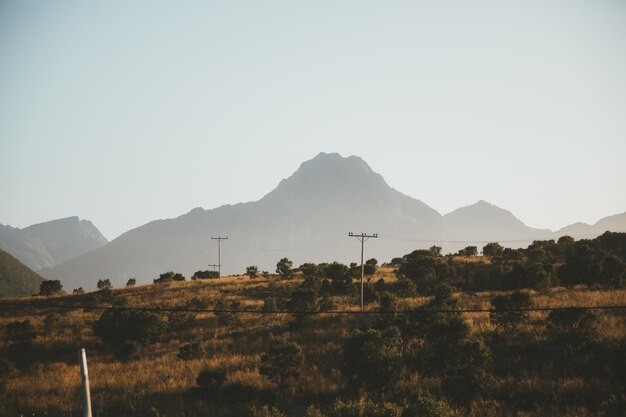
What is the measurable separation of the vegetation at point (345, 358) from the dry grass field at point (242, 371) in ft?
0.28

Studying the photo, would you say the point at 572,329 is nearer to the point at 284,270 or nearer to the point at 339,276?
the point at 339,276

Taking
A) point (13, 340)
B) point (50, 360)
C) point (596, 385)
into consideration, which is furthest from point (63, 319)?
point (596, 385)

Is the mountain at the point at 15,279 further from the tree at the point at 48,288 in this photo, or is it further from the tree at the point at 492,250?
the tree at the point at 492,250

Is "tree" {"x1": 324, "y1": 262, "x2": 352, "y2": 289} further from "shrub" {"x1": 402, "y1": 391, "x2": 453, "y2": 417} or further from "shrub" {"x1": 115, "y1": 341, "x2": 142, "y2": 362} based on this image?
"shrub" {"x1": 402, "y1": 391, "x2": 453, "y2": 417}

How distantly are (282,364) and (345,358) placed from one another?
3.31 metres

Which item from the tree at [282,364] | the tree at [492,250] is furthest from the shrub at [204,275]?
the tree at [282,364]

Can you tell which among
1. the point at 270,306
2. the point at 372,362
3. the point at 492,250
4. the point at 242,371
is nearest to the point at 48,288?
the point at 270,306

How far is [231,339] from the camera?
26.6 meters

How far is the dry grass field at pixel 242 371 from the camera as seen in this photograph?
14562 millimetres

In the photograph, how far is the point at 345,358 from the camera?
1736cm

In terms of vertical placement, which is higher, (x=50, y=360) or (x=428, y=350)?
(x=428, y=350)

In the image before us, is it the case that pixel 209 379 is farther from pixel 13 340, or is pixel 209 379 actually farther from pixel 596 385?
pixel 13 340

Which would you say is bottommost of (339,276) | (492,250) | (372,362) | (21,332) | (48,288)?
(48,288)

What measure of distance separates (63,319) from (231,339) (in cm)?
1874
